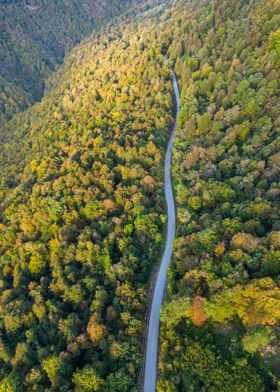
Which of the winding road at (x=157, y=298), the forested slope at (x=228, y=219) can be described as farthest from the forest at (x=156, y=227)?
the winding road at (x=157, y=298)

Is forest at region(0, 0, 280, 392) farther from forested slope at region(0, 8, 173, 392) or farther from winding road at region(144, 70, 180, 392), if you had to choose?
winding road at region(144, 70, 180, 392)

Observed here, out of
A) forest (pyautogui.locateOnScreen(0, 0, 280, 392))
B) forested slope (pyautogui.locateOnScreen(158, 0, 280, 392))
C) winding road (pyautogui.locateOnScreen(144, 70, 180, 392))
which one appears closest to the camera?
forested slope (pyautogui.locateOnScreen(158, 0, 280, 392))

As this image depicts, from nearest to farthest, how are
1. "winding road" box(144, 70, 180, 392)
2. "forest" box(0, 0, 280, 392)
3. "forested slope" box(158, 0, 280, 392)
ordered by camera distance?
"forested slope" box(158, 0, 280, 392), "forest" box(0, 0, 280, 392), "winding road" box(144, 70, 180, 392)

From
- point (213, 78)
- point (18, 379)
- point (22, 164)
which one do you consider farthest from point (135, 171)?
point (22, 164)

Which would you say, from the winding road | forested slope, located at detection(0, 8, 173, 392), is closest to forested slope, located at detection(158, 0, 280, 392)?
the winding road

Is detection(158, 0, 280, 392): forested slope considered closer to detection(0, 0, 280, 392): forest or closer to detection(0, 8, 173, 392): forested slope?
detection(0, 0, 280, 392): forest

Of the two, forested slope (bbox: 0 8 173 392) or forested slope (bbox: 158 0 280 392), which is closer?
forested slope (bbox: 158 0 280 392)

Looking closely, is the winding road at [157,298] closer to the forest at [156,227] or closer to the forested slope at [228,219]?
the forest at [156,227]
